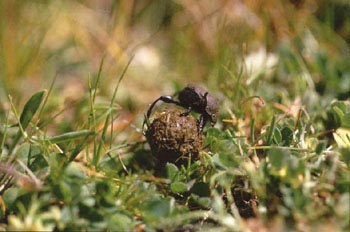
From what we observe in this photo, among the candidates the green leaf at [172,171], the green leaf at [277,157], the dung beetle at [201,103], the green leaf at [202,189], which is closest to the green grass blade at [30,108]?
the dung beetle at [201,103]

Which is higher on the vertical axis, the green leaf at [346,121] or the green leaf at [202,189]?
the green leaf at [346,121]

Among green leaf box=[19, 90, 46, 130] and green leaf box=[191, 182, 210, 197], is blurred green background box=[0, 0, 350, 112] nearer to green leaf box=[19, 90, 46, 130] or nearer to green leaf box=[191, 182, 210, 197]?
green leaf box=[19, 90, 46, 130]

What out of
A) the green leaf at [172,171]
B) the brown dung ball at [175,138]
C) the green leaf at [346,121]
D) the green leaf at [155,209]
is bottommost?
the green leaf at [155,209]

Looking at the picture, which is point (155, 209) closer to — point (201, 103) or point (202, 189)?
point (202, 189)

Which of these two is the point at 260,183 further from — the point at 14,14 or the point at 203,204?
the point at 14,14

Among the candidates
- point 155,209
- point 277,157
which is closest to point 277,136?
point 277,157

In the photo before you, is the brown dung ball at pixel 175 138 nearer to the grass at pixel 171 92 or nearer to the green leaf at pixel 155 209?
the grass at pixel 171 92

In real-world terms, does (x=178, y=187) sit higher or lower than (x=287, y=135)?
lower

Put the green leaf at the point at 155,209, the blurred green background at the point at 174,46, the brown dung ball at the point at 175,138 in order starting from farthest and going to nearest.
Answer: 1. the blurred green background at the point at 174,46
2. the brown dung ball at the point at 175,138
3. the green leaf at the point at 155,209

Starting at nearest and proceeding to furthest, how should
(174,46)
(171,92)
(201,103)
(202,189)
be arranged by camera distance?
(202,189), (201,103), (171,92), (174,46)
